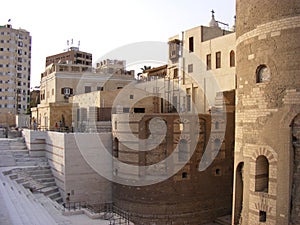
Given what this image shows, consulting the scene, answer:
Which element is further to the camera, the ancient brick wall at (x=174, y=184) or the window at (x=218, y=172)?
the window at (x=218, y=172)

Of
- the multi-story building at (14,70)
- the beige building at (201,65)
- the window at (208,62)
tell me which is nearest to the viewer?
the beige building at (201,65)

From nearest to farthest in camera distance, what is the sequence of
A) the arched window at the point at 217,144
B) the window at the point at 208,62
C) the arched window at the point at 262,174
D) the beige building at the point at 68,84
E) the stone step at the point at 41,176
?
the arched window at the point at 262,174, the arched window at the point at 217,144, the stone step at the point at 41,176, the window at the point at 208,62, the beige building at the point at 68,84

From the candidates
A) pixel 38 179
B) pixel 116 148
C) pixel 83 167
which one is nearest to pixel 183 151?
pixel 116 148

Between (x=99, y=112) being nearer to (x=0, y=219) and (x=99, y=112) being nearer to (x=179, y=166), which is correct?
(x=179, y=166)

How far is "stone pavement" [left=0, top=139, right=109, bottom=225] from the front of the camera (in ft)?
39.9

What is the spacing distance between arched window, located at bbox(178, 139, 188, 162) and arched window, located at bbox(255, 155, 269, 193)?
781 cm

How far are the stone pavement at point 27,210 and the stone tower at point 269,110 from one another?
614 centimetres

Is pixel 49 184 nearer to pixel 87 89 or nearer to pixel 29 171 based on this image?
pixel 29 171

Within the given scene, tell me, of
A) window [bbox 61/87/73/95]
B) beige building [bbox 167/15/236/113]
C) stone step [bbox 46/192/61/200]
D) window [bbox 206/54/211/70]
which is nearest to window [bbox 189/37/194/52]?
beige building [bbox 167/15/236/113]

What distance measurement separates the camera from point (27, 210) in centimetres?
1366

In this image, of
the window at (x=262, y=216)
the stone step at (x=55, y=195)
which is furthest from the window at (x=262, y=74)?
the stone step at (x=55, y=195)

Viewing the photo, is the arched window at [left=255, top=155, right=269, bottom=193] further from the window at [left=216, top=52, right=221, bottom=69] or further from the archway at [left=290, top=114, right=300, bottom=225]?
the window at [left=216, top=52, right=221, bottom=69]

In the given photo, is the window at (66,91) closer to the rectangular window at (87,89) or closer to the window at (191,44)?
the rectangular window at (87,89)

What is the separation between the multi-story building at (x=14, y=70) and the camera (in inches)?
2240
